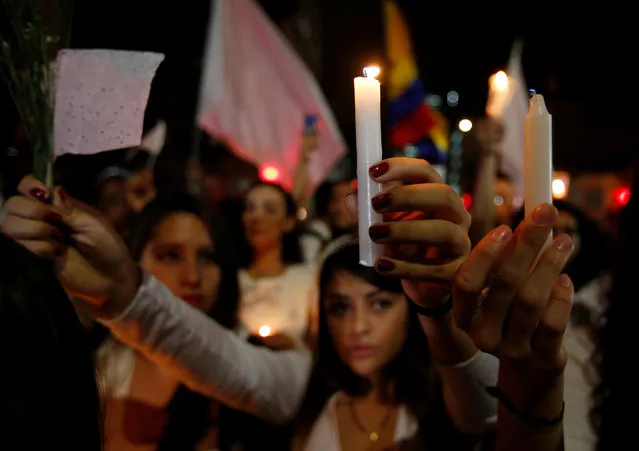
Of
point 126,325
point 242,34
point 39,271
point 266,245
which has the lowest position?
point 266,245

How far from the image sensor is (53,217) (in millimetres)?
1214

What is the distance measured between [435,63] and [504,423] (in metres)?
15.7

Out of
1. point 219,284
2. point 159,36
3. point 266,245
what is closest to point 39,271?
point 219,284

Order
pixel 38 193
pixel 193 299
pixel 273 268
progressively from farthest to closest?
pixel 273 268, pixel 193 299, pixel 38 193

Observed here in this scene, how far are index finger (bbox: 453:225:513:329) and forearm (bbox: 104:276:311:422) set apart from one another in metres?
0.84

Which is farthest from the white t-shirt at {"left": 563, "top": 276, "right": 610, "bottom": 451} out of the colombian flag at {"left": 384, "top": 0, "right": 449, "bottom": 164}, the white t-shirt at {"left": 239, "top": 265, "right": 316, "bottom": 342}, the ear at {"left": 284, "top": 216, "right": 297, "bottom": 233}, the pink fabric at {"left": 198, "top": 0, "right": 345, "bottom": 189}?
the colombian flag at {"left": 384, "top": 0, "right": 449, "bottom": 164}

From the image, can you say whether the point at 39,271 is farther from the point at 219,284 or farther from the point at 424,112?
the point at 424,112

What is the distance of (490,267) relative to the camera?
946mm

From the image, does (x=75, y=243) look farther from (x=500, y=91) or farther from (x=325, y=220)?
(x=325, y=220)

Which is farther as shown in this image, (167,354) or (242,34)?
(242,34)

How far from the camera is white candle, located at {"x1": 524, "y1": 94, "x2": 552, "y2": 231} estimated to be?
3.07ft

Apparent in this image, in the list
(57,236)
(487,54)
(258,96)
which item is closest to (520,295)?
A: (57,236)

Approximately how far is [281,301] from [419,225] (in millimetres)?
2685

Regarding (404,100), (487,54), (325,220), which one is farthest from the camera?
(487,54)
